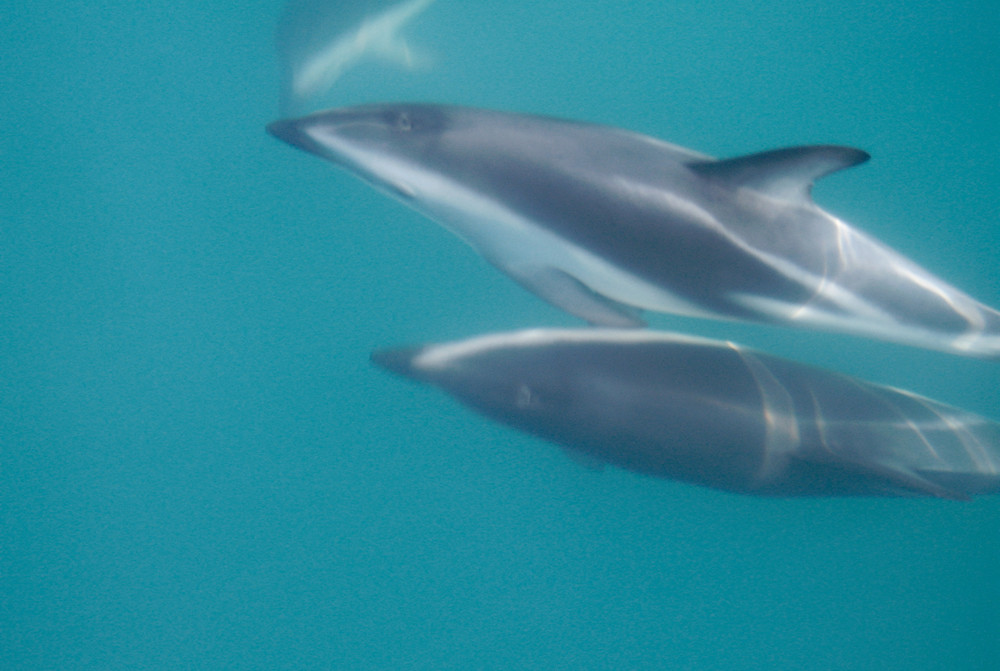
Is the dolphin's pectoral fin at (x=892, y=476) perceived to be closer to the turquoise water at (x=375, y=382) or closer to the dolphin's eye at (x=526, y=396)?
the turquoise water at (x=375, y=382)

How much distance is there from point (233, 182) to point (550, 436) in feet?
7.01

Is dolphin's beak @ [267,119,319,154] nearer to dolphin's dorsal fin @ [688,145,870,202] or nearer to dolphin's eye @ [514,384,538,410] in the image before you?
dolphin's eye @ [514,384,538,410]

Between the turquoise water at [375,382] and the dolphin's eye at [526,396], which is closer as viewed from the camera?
the dolphin's eye at [526,396]

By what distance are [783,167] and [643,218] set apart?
0.45 metres

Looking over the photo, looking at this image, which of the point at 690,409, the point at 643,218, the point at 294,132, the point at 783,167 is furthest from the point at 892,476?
the point at 294,132

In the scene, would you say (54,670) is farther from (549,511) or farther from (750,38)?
(750,38)

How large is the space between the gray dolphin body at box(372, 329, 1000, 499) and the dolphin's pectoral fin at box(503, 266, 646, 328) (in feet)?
0.26

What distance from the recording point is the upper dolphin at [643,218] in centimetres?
218

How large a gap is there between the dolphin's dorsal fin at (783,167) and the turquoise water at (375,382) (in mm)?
1216

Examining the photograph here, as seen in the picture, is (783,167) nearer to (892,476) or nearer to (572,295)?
(572,295)

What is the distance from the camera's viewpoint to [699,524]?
11.0 feet

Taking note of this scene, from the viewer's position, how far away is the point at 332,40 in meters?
3.46

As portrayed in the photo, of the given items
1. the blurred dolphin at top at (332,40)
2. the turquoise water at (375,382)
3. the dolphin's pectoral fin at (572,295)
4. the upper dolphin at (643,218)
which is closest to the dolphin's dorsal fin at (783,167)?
the upper dolphin at (643,218)

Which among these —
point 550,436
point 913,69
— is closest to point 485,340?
point 550,436
